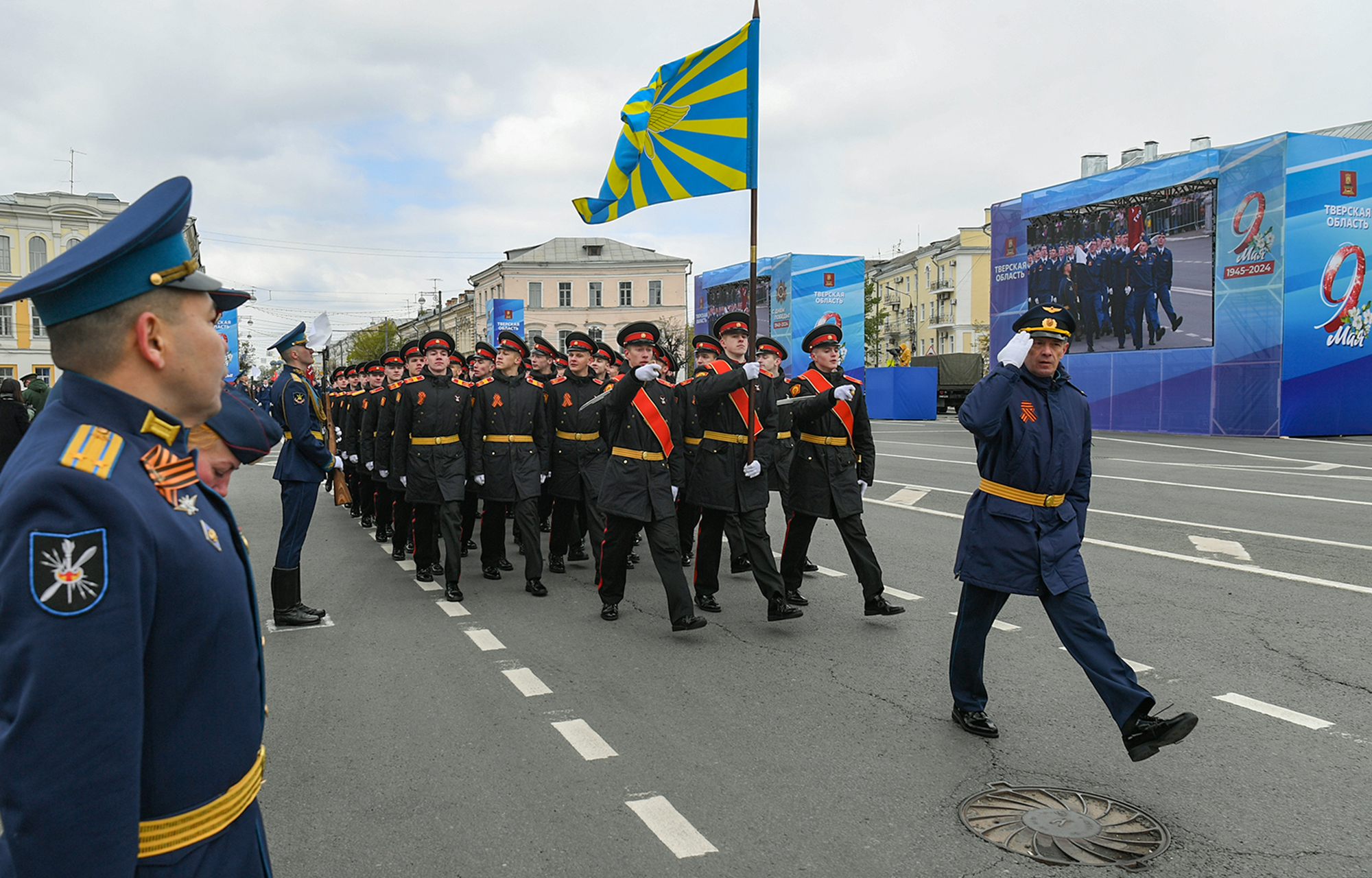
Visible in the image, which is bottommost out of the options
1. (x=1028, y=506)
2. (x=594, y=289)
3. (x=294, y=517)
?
(x=294, y=517)

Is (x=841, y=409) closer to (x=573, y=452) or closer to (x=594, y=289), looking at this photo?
(x=573, y=452)

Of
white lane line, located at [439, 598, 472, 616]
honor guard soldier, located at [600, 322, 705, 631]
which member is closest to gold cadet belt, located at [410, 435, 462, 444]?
white lane line, located at [439, 598, 472, 616]

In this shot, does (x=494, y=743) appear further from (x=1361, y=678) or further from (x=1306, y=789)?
(x=1361, y=678)

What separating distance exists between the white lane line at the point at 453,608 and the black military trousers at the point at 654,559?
107cm

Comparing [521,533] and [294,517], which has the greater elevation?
→ [294,517]

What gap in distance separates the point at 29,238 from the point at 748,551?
68100 millimetres

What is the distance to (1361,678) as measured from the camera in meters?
5.29

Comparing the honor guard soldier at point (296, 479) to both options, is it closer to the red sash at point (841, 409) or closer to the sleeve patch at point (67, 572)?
the red sash at point (841, 409)

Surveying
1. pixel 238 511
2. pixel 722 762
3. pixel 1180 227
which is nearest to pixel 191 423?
pixel 722 762

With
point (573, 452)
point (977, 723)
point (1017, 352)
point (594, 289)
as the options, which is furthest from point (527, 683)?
point (594, 289)

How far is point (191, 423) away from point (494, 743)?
124 inches

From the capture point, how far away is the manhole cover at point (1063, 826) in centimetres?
338

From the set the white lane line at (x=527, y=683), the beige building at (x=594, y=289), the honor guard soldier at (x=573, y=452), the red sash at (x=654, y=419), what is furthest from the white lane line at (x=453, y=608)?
the beige building at (x=594, y=289)

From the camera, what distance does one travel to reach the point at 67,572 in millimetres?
1294
